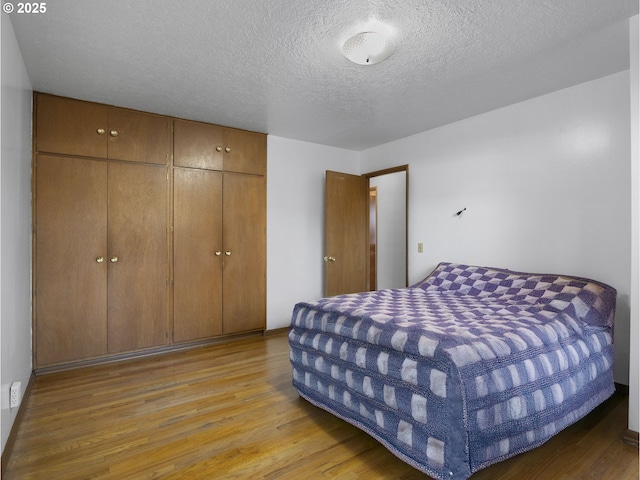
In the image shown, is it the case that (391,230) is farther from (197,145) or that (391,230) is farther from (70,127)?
(70,127)

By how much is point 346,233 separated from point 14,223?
3.51 metres

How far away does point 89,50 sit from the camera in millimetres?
2305

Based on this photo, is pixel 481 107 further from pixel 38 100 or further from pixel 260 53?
pixel 38 100

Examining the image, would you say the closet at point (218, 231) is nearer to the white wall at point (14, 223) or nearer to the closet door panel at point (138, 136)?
the closet door panel at point (138, 136)

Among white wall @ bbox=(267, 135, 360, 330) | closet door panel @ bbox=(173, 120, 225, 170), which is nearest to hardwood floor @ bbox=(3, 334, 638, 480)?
white wall @ bbox=(267, 135, 360, 330)

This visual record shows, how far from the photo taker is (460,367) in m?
1.45

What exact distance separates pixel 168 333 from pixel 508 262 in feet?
11.6

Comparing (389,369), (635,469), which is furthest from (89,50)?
(635,469)

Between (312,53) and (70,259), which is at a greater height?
(312,53)

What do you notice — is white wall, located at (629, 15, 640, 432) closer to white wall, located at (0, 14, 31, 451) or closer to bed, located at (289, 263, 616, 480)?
bed, located at (289, 263, 616, 480)

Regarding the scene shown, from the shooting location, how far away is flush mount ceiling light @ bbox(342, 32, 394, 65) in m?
2.08

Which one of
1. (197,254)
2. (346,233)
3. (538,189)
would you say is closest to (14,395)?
(197,254)

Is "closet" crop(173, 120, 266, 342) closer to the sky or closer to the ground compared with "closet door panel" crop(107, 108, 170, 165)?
closer to the ground

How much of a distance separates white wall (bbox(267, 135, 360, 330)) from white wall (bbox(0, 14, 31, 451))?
2334 mm
